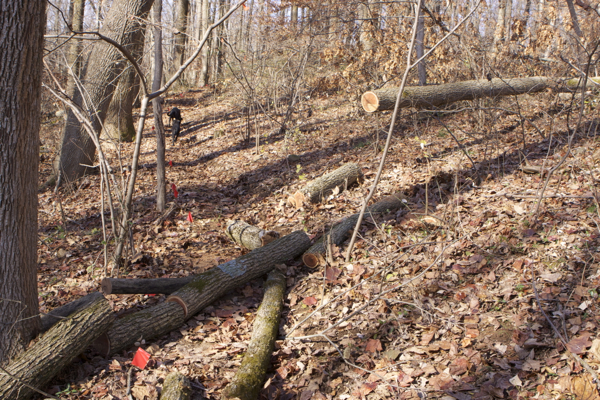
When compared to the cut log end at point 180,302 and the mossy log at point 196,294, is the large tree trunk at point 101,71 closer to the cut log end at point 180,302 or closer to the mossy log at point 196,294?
the mossy log at point 196,294

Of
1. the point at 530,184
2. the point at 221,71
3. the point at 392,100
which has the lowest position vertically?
the point at 530,184

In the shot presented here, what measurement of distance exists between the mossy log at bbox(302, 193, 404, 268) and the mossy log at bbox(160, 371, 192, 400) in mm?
2082

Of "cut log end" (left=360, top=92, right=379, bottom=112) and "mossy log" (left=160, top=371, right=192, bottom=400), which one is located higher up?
"cut log end" (left=360, top=92, right=379, bottom=112)

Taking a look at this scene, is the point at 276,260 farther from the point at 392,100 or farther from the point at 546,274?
the point at 392,100

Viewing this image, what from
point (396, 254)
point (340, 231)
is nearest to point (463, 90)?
point (340, 231)

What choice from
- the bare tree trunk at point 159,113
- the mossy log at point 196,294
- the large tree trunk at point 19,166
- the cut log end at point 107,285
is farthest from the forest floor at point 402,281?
the large tree trunk at point 19,166

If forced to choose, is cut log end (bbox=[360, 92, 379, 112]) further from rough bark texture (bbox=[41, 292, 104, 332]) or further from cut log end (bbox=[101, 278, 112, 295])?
rough bark texture (bbox=[41, 292, 104, 332])

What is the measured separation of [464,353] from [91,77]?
832 cm

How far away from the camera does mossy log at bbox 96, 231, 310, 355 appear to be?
368 cm

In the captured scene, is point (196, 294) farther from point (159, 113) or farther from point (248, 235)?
point (159, 113)

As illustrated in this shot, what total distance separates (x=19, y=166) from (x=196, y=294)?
1943mm

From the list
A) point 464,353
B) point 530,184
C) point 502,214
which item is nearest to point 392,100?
point 530,184

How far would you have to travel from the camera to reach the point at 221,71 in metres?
21.3

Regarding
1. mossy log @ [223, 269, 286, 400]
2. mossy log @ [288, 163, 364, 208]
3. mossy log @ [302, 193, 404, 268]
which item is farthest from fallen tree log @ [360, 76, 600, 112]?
mossy log @ [223, 269, 286, 400]
